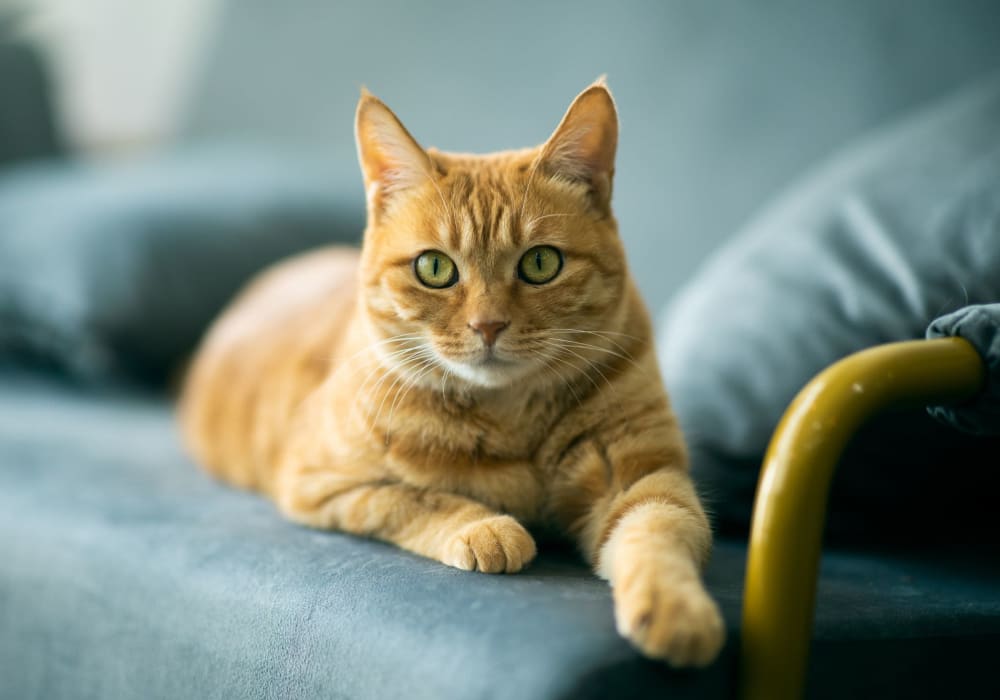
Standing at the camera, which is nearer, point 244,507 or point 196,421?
point 244,507

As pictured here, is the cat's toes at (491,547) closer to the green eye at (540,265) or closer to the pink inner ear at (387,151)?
the green eye at (540,265)

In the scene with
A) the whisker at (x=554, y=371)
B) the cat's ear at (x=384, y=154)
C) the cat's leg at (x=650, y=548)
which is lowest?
the cat's leg at (x=650, y=548)

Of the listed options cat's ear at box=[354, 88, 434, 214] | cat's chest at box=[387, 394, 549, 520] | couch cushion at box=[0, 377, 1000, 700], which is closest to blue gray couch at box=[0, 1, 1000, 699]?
couch cushion at box=[0, 377, 1000, 700]

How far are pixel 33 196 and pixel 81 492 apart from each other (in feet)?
3.76

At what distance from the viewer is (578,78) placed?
7.18 feet

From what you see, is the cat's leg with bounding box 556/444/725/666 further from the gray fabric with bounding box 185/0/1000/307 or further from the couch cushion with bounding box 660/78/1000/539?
the gray fabric with bounding box 185/0/1000/307

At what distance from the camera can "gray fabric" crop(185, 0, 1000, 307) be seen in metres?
1.85

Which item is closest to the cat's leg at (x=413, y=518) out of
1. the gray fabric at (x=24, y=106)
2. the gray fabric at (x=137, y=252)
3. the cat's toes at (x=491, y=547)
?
the cat's toes at (x=491, y=547)

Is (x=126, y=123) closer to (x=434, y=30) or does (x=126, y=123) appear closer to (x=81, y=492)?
(x=434, y=30)

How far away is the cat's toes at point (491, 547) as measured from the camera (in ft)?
3.61

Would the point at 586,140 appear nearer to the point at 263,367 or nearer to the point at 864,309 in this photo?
the point at 864,309

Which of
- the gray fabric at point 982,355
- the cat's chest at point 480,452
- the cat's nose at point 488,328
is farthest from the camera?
the cat's chest at point 480,452

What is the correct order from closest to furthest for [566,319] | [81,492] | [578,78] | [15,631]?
[566,319] < [15,631] < [81,492] < [578,78]

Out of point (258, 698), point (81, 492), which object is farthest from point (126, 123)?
point (258, 698)
